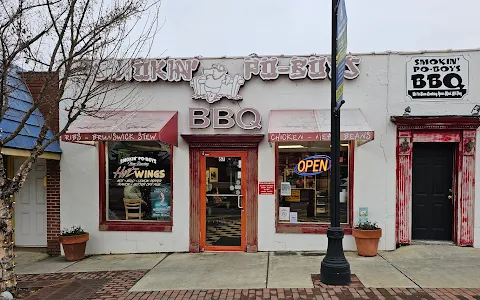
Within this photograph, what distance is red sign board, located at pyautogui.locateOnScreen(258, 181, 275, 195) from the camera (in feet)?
27.6

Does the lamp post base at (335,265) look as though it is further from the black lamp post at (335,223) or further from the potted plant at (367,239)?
the potted plant at (367,239)

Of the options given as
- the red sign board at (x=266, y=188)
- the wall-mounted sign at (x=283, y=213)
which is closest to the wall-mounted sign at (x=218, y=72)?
the red sign board at (x=266, y=188)

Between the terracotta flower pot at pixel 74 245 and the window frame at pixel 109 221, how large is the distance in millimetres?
550

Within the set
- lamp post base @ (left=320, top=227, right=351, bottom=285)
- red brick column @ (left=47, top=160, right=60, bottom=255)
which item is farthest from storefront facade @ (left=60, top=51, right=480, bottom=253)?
lamp post base @ (left=320, top=227, right=351, bottom=285)

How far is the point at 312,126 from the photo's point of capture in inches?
303

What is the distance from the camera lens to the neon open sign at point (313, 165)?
848 centimetres

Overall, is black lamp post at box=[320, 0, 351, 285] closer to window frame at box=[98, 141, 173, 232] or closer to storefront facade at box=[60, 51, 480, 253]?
storefront facade at box=[60, 51, 480, 253]

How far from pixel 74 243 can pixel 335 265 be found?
5.41 metres

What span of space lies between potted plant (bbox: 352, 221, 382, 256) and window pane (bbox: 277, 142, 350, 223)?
77 cm

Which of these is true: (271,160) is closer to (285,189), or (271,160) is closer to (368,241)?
(285,189)

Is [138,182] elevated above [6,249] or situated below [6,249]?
above

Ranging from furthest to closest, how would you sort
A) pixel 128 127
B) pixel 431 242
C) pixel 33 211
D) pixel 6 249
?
pixel 33 211 → pixel 431 242 → pixel 128 127 → pixel 6 249

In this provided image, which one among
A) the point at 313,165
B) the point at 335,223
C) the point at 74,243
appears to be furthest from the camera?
the point at 313,165

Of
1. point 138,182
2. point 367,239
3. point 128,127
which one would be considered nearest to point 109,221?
point 138,182
